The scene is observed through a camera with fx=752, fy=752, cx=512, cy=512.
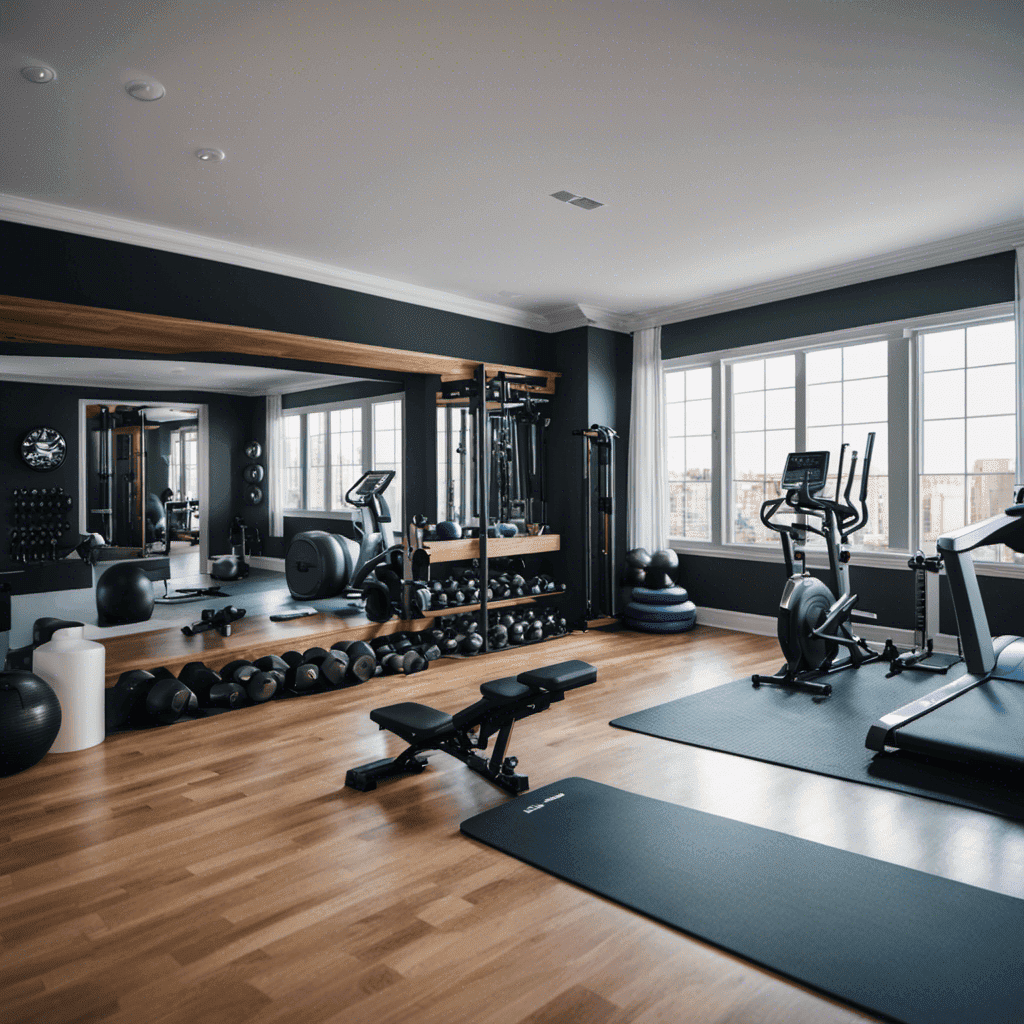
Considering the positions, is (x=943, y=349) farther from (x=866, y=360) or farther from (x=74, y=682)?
(x=74, y=682)

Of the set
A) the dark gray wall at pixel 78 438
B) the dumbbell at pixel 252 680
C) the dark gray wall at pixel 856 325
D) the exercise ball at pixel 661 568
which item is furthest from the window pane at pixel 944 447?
the dark gray wall at pixel 78 438

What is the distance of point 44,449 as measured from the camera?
8.56 m

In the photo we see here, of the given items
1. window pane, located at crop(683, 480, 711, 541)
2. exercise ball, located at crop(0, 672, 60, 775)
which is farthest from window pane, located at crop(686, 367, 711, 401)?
exercise ball, located at crop(0, 672, 60, 775)

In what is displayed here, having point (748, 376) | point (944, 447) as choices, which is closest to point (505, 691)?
point (944, 447)

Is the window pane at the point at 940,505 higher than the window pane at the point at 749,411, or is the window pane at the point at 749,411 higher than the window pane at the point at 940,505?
the window pane at the point at 749,411

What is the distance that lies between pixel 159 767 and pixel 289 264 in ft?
9.85

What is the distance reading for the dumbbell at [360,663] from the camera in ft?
14.5

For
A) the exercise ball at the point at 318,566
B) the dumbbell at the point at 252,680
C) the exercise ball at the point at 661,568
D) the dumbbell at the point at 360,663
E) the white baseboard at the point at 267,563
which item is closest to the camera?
the dumbbell at the point at 252,680

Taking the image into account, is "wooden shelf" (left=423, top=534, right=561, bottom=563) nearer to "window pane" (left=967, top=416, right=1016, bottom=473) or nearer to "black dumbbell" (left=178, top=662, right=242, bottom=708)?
"black dumbbell" (left=178, top=662, right=242, bottom=708)

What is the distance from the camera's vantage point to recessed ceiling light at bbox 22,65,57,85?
2520 mm

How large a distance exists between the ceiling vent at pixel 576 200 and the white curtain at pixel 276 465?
6.82 m

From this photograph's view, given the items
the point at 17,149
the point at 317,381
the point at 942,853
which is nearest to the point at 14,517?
the point at 317,381

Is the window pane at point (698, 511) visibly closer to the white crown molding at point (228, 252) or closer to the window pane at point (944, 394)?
the window pane at point (944, 394)

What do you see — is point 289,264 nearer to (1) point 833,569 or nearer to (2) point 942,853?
(1) point 833,569
